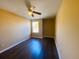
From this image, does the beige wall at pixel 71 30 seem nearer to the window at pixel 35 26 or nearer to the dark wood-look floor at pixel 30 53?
the dark wood-look floor at pixel 30 53

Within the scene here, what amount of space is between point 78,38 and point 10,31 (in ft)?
12.5

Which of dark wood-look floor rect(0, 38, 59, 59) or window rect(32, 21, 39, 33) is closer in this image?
dark wood-look floor rect(0, 38, 59, 59)

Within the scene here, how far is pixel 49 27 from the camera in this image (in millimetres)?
7410

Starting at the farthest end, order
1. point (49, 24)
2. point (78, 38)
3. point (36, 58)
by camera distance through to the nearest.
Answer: point (49, 24), point (36, 58), point (78, 38)

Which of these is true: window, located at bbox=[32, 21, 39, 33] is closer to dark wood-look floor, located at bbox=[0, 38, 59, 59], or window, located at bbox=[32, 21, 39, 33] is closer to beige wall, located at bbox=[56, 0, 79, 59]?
dark wood-look floor, located at bbox=[0, 38, 59, 59]

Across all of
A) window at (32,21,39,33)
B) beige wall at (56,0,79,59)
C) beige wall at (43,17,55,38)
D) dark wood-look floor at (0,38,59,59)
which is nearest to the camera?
beige wall at (56,0,79,59)

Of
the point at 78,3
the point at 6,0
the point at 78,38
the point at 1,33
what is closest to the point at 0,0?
the point at 6,0

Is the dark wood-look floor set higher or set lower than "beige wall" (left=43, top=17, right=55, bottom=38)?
lower

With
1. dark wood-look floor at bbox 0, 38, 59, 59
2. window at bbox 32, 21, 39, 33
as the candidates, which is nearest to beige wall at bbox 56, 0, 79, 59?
dark wood-look floor at bbox 0, 38, 59, 59

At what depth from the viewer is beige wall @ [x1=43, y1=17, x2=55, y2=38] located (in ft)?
24.0

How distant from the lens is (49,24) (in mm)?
7395

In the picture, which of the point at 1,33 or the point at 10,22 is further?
the point at 10,22

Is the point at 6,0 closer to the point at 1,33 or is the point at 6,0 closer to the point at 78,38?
the point at 1,33

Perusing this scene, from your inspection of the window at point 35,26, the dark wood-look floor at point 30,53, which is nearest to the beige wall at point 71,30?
the dark wood-look floor at point 30,53
